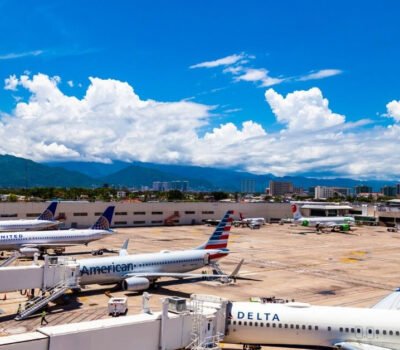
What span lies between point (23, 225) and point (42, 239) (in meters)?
19.9

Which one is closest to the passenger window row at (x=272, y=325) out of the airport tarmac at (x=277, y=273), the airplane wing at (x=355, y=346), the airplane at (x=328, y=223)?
the airplane wing at (x=355, y=346)

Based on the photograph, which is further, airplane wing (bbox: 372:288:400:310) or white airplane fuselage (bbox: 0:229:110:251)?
white airplane fuselage (bbox: 0:229:110:251)

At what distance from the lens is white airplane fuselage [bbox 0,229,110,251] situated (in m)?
67.6

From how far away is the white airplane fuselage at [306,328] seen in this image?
26016 millimetres

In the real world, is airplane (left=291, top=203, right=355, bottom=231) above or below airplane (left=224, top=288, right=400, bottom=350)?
above

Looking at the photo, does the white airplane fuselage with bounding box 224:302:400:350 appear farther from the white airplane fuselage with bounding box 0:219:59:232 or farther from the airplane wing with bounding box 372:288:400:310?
the white airplane fuselage with bounding box 0:219:59:232

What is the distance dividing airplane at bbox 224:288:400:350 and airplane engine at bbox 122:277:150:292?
19.1m

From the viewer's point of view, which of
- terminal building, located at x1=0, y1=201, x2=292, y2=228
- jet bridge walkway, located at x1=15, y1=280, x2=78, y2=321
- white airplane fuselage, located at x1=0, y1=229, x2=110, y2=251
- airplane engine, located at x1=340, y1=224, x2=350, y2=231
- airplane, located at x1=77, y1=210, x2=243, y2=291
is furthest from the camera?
airplane engine, located at x1=340, y1=224, x2=350, y2=231

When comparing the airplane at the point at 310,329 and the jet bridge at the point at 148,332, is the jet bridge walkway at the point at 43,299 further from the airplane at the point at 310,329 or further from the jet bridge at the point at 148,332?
the airplane at the point at 310,329

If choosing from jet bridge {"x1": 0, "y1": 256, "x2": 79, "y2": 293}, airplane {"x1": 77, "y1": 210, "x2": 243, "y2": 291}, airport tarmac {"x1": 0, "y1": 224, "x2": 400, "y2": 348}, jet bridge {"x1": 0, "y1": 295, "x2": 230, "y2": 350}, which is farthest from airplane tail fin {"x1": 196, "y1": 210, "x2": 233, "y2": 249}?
jet bridge {"x1": 0, "y1": 295, "x2": 230, "y2": 350}

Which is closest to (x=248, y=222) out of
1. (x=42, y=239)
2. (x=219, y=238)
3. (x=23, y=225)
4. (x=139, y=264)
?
(x=23, y=225)

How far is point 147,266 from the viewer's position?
4672 centimetres

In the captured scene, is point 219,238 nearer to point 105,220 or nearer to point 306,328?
point 306,328

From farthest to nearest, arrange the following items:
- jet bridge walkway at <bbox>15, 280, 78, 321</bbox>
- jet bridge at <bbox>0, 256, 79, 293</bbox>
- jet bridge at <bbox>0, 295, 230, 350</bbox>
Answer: jet bridge walkway at <bbox>15, 280, 78, 321</bbox>
jet bridge at <bbox>0, 256, 79, 293</bbox>
jet bridge at <bbox>0, 295, 230, 350</bbox>
